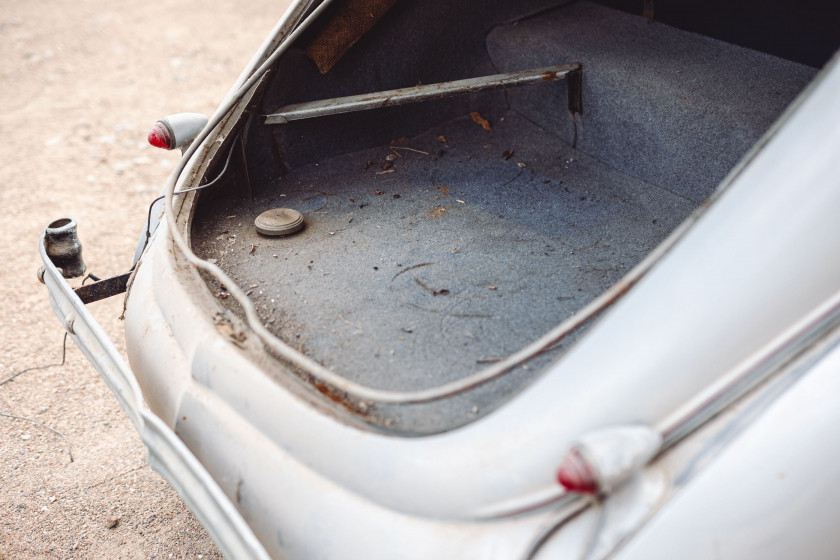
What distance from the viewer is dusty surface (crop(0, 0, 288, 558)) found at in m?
2.14

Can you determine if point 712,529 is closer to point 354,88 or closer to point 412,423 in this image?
point 412,423

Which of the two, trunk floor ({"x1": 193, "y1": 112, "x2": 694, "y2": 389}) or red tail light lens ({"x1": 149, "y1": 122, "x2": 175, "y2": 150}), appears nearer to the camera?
trunk floor ({"x1": 193, "y1": 112, "x2": 694, "y2": 389})

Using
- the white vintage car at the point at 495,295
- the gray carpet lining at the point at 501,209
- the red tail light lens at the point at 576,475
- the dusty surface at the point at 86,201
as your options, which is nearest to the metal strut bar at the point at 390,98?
the white vintage car at the point at 495,295

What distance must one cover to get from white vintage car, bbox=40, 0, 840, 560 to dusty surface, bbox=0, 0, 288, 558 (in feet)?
2.44

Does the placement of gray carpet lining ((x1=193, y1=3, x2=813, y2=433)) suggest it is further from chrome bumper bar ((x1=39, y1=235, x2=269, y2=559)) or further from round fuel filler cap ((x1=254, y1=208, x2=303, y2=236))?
chrome bumper bar ((x1=39, y1=235, x2=269, y2=559))

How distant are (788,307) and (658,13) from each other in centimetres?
220

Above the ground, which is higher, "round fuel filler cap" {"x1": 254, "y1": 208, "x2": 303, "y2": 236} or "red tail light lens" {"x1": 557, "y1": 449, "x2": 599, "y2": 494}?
"red tail light lens" {"x1": 557, "y1": 449, "x2": 599, "y2": 494}

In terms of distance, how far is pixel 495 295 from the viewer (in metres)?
1.74

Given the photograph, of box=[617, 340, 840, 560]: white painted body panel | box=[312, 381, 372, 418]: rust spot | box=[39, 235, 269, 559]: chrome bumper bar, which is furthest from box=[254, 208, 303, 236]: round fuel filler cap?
box=[617, 340, 840, 560]: white painted body panel

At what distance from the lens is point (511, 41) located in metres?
2.81

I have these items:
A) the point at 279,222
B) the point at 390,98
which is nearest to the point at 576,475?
the point at 279,222

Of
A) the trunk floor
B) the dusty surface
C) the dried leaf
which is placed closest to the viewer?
the trunk floor

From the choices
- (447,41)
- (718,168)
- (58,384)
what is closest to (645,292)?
(718,168)

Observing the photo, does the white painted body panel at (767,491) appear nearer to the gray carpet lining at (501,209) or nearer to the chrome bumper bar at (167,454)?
the gray carpet lining at (501,209)
